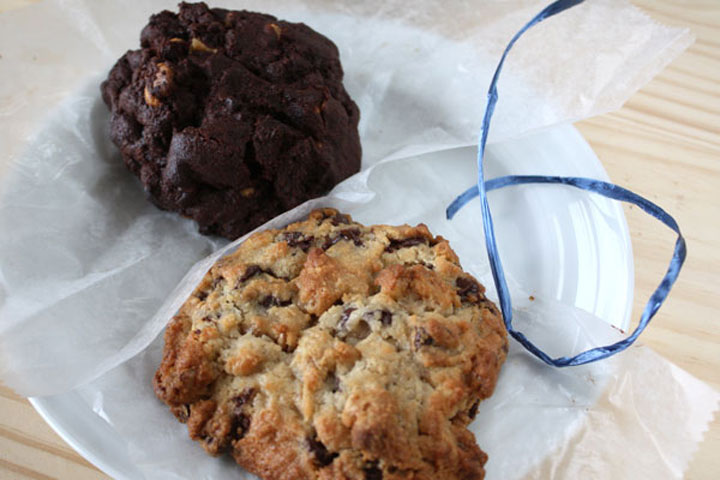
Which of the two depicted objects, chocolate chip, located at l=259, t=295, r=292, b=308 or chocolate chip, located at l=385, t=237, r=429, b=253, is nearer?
chocolate chip, located at l=259, t=295, r=292, b=308

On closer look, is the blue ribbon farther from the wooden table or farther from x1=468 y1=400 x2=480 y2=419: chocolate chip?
the wooden table

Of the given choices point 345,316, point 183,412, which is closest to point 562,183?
point 345,316

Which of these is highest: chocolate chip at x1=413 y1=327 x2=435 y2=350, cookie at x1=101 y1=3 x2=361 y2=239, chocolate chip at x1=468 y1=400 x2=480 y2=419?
cookie at x1=101 y1=3 x2=361 y2=239

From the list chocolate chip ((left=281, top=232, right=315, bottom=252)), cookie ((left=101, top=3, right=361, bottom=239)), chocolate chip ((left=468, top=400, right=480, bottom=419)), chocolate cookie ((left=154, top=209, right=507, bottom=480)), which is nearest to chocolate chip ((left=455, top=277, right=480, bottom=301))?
chocolate cookie ((left=154, top=209, right=507, bottom=480))

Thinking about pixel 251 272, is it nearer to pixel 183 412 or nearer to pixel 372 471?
pixel 183 412

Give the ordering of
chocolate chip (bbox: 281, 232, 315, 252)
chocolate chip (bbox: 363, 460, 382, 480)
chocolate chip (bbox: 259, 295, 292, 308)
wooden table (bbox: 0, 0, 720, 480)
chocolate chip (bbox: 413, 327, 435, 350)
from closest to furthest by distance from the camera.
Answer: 1. chocolate chip (bbox: 363, 460, 382, 480)
2. chocolate chip (bbox: 413, 327, 435, 350)
3. chocolate chip (bbox: 259, 295, 292, 308)
4. chocolate chip (bbox: 281, 232, 315, 252)
5. wooden table (bbox: 0, 0, 720, 480)

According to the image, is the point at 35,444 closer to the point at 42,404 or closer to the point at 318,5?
the point at 42,404

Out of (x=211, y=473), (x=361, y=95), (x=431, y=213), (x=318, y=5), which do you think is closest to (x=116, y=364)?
(x=211, y=473)

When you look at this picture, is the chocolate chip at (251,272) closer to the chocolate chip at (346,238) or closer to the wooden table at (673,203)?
the chocolate chip at (346,238)

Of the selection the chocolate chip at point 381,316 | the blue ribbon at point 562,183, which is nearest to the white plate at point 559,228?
the blue ribbon at point 562,183
